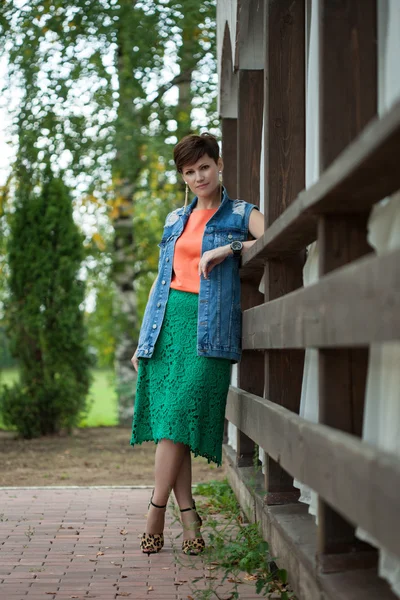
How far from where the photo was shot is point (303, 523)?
2914 mm

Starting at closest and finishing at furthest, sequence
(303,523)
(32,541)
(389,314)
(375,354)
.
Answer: (389,314) → (375,354) → (303,523) → (32,541)

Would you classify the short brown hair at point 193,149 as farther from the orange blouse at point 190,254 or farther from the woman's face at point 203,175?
the orange blouse at point 190,254

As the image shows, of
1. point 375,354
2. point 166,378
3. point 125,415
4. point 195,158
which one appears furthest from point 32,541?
point 125,415

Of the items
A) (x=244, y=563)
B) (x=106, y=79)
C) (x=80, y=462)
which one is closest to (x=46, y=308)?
(x=80, y=462)

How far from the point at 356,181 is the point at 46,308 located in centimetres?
815

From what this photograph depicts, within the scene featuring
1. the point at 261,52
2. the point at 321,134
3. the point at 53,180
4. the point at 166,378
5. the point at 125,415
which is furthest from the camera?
the point at 125,415

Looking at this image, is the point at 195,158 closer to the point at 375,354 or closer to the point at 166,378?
the point at 166,378

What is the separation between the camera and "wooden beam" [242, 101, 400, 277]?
150 centimetres

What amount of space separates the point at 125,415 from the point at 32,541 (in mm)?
7528

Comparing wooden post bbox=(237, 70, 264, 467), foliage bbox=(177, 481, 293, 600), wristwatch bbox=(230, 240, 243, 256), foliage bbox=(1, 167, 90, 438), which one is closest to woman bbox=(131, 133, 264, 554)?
wristwatch bbox=(230, 240, 243, 256)

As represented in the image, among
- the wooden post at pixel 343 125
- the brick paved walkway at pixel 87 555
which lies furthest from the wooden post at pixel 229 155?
the wooden post at pixel 343 125

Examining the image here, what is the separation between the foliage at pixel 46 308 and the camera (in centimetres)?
948

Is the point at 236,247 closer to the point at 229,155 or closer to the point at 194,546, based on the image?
the point at 194,546

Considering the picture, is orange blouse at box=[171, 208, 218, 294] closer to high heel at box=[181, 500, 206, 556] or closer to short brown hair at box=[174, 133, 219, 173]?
short brown hair at box=[174, 133, 219, 173]
